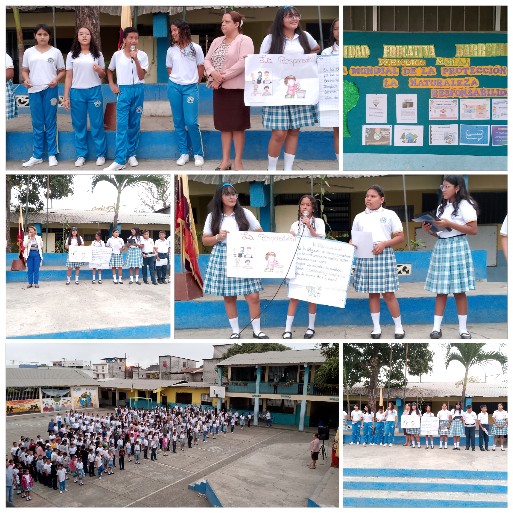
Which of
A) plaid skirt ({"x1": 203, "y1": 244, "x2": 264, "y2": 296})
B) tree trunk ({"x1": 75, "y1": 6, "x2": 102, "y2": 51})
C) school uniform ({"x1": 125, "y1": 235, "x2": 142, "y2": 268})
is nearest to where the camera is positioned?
plaid skirt ({"x1": 203, "y1": 244, "x2": 264, "y2": 296})

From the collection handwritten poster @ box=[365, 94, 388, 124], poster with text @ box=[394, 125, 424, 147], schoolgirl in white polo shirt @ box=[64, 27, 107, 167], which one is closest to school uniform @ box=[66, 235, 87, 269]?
schoolgirl in white polo shirt @ box=[64, 27, 107, 167]

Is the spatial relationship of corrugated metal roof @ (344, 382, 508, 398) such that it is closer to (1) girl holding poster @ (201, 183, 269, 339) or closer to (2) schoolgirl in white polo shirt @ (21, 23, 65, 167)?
(1) girl holding poster @ (201, 183, 269, 339)

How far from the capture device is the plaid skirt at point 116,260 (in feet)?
18.6

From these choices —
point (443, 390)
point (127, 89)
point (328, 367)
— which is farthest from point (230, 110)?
point (443, 390)

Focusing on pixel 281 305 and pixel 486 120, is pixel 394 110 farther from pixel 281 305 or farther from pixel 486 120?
pixel 281 305

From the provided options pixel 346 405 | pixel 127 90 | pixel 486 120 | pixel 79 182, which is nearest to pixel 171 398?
pixel 346 405

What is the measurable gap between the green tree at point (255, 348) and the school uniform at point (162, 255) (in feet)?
2.98

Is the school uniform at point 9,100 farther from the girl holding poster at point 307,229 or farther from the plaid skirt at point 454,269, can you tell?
the plaid skirt at point 454,269

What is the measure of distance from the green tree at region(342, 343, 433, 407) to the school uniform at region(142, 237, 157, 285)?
5.78 feet

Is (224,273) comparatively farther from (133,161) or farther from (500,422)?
(500,422)

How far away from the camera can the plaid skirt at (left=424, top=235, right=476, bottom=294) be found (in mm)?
4938

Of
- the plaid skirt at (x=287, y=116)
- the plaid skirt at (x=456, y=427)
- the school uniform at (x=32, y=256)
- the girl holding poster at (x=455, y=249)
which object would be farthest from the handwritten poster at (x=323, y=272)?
the school uniform at (x=32, y=256)

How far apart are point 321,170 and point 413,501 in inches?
112

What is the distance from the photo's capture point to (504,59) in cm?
652
